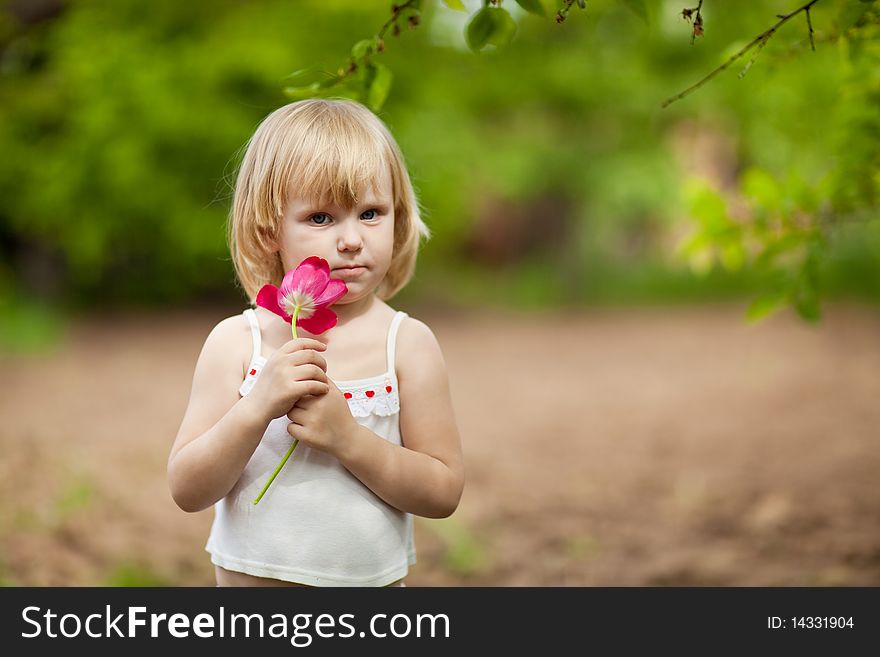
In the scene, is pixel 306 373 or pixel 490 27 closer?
pixel 306 373

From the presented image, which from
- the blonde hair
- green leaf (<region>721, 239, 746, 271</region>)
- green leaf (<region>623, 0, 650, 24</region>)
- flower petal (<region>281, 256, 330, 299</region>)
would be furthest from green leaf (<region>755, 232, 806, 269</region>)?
flower petal (<region>281, 256, 330, 299</region>)

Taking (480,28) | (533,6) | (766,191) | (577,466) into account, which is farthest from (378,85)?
(577,466)

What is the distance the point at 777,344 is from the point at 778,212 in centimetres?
672

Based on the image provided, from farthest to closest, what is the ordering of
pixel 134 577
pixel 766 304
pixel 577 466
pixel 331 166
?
pixel 577 466 → pixel 134 577 → pixel 766 304 → pixel 331 166

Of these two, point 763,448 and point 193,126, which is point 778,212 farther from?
point 193,126

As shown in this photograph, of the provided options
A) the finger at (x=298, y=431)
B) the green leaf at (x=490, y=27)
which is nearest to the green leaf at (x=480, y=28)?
the green leaf at (x=490, y=27)

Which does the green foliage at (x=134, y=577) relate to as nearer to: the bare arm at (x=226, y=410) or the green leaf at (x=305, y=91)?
the bare arm at (x=226, y=410)

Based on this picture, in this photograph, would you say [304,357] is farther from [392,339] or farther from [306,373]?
[392,339]

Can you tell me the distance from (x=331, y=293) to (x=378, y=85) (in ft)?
2.25

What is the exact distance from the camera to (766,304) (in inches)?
102

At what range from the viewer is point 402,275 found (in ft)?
6.25

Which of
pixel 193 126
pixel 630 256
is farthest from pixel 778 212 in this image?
pixel 630 256

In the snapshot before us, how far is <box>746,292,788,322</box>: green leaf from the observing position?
2.57 metres

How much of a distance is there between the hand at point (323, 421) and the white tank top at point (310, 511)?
9cm
